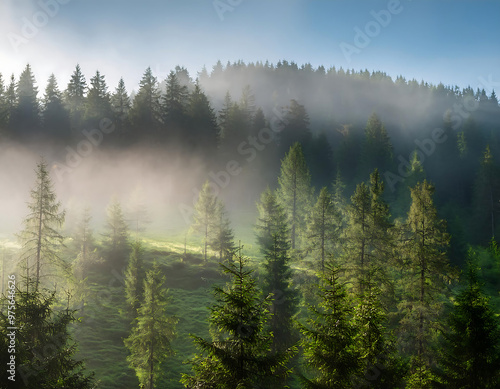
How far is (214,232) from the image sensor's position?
4197cm

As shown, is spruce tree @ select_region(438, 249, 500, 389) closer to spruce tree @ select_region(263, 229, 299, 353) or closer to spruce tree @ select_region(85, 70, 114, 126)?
spruce tree @ select_region(263, 229, 299, 353)

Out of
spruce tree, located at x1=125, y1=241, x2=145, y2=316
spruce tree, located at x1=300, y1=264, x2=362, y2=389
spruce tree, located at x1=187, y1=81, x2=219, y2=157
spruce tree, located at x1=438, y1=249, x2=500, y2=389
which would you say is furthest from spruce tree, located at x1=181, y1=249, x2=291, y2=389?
spruce tree, located at x1=187, y1=81, x2=219, y2=157

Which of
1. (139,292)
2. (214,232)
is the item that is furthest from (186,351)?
(214,232)

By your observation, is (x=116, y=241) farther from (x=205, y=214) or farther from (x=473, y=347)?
(x=473, y=347)

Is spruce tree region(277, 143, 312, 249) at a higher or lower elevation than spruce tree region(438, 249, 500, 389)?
higher

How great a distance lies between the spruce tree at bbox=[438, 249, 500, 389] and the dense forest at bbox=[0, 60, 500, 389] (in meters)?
0.06

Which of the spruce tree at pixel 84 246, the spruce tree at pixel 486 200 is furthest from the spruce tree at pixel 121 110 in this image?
the spruce tree at pixel 486 200

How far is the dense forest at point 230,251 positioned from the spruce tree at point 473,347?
59mm

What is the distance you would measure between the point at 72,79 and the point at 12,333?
88321 millimetres

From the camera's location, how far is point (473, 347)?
37.6 feet

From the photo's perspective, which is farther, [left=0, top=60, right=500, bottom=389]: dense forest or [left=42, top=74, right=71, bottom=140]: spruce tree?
[left=42, top=74, right=71, bottom=140]: spruce tree

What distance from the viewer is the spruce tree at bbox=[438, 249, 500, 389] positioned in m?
11.2

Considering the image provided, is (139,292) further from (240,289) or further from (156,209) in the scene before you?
Answer: (156,209)

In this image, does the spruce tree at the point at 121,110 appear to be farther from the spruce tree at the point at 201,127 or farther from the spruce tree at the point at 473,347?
the spruce tree at the point at 473,347
